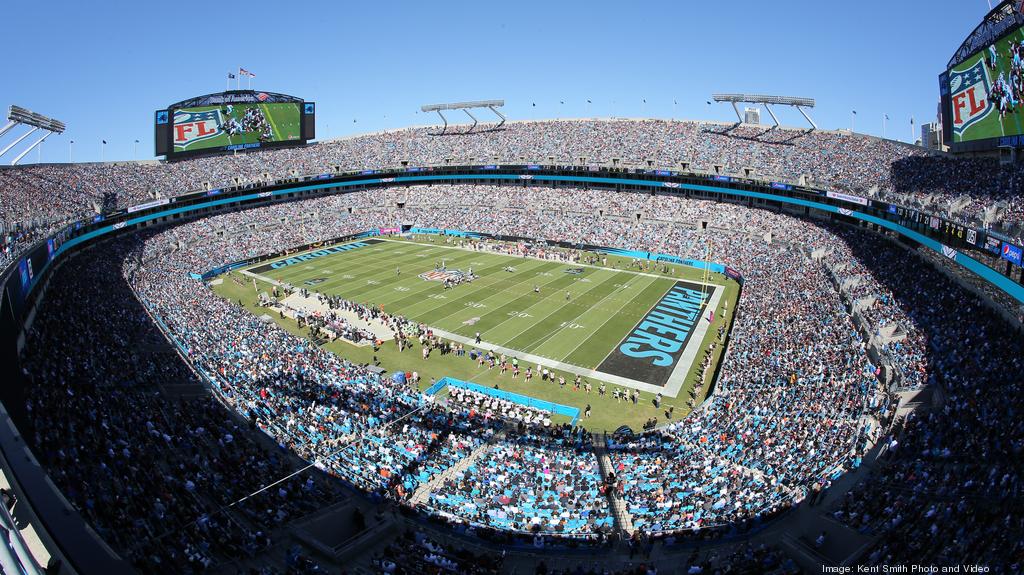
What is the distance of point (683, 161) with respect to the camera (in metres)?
63.6

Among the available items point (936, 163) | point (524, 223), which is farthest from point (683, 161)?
point (936, 163)

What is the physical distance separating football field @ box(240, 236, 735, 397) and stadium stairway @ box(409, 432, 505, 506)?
9.17 m

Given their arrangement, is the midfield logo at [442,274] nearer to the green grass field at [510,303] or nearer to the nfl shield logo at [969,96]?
the green grass field at [510,303]

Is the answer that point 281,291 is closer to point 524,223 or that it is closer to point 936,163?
point 524,223

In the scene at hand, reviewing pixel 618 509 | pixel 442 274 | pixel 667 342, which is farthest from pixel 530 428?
pixel 442 274

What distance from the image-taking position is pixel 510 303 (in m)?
40.3

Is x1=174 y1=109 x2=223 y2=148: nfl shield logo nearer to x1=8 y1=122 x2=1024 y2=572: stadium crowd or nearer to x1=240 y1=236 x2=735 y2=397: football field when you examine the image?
x1=240 y1=236 x2=735 y2=397: football field

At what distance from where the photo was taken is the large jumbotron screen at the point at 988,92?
93.0 ft

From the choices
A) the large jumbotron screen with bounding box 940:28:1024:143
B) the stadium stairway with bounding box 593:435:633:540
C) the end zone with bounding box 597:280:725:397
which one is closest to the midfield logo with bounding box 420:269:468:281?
the end zone with bounding box 597:280:725:397

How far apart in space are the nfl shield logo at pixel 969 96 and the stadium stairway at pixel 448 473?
33097 mm

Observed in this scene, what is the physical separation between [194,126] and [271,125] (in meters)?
8.88

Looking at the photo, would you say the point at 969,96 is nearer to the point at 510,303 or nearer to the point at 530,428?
the point at 510,303

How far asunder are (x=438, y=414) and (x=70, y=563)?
15474mm

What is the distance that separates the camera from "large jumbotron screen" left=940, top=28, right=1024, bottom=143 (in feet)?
93.0
